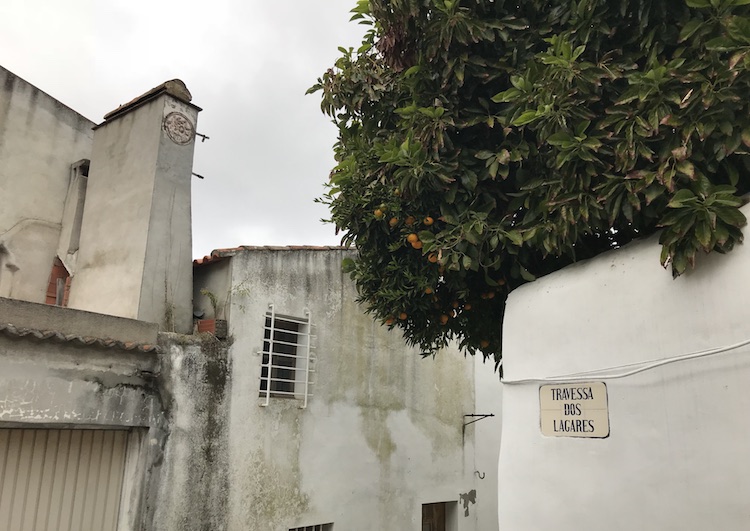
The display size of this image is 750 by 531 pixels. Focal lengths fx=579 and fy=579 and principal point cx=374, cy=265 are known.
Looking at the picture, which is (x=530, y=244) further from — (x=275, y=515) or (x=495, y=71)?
(x=275, y=515)


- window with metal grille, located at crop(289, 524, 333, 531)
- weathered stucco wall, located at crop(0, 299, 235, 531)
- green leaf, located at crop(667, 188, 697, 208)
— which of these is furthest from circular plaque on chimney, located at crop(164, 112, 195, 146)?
green leaf, located at crop(667, 188, 697, 208)

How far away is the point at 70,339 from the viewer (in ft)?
18.6

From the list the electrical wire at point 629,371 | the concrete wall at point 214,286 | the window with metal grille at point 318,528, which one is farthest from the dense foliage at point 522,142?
the window with metal grille at point 318,528

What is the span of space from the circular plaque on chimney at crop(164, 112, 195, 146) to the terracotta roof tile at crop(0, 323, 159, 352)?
9.54 ft

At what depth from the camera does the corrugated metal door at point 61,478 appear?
5496mm

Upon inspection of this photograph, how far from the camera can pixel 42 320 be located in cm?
575

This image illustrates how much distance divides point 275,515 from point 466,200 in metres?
5.28

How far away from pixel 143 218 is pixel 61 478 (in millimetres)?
3102

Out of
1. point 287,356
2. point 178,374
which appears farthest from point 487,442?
point 178,374

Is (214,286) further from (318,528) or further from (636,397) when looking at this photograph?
(636,397)

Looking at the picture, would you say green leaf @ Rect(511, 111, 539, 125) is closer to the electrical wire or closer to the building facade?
the electrical wire

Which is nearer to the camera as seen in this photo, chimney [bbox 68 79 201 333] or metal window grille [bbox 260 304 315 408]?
chimney [bbox 68 79 201 333]

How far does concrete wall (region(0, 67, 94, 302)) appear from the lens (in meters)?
8.76

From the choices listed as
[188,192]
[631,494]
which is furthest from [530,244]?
[188,192]
